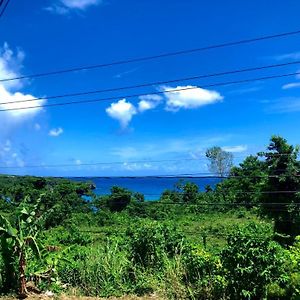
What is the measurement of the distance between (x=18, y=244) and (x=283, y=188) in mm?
10968

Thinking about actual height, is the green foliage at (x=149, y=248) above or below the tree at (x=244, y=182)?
below

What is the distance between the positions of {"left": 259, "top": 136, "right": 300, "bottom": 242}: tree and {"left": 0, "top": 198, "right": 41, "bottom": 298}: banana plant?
391 inches

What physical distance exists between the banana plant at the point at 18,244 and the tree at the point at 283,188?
9923 mm

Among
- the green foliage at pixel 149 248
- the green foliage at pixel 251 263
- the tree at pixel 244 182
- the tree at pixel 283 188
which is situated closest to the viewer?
the green foliage at pixel 251 263

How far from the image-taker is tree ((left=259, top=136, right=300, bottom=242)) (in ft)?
51.7

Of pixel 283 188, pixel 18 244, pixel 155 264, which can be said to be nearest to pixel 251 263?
pixel 155 264

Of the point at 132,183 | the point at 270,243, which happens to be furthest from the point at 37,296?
the point at 132,183

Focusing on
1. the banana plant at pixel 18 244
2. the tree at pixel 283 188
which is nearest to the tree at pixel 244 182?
the tree at pixel 283 188

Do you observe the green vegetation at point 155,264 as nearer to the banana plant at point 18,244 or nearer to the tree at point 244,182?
the banana plant at point 18,244

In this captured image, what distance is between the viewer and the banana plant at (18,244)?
7.36 meters

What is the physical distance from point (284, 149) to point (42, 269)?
10.6 meters

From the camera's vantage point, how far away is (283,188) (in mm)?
16078

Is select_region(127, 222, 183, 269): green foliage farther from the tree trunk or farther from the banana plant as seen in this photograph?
the tree trunk

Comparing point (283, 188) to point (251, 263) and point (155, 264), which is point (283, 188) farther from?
point (251, 263)
